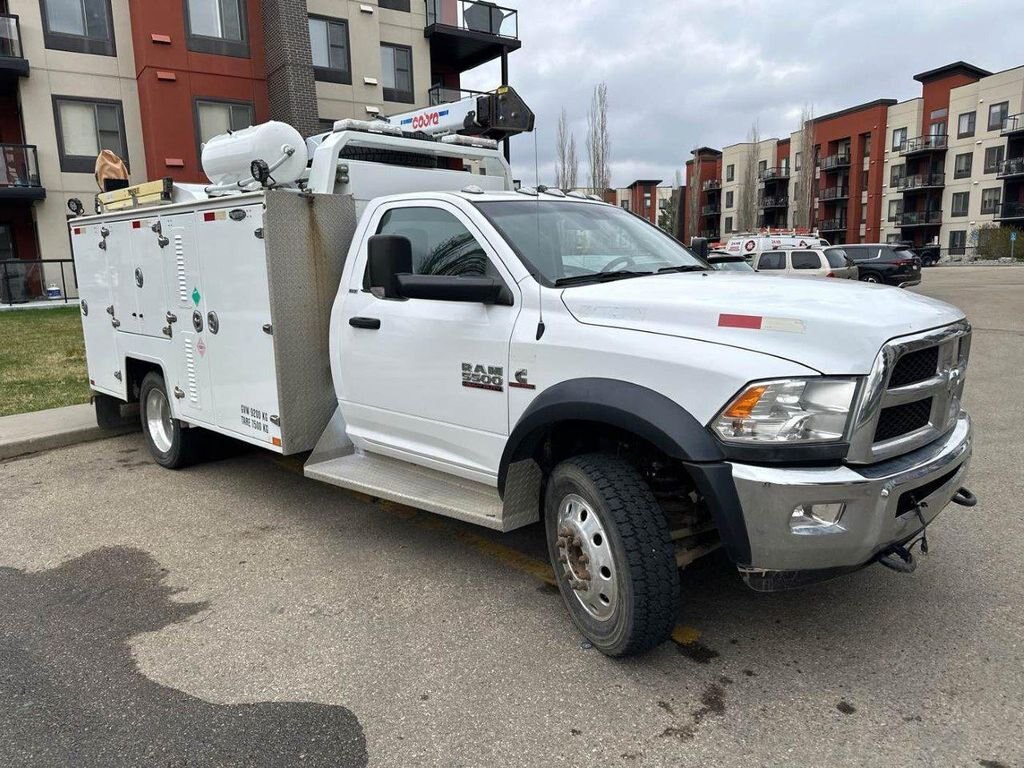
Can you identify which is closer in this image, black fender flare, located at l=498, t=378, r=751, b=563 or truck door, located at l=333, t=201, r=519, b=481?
black fender flare, located at l=498, t=378, r=751, b=563

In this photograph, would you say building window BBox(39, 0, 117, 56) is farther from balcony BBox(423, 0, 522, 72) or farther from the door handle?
the door handle

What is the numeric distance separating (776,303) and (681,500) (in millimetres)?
983

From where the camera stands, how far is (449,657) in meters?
3.43

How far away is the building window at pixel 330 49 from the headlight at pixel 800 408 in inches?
859

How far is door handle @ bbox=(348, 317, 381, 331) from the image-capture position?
4.40m

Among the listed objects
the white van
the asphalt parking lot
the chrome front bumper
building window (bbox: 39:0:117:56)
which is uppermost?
building window (bbox: 39:0:117:56)

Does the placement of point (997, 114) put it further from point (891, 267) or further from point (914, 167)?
point (891, 267)

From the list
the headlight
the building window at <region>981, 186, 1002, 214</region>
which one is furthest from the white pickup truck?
the building window at <region>981, 186, 1002, 214</region>

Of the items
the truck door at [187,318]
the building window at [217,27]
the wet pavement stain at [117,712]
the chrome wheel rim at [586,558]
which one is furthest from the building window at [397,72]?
the chrome wheel rim at [586,558]

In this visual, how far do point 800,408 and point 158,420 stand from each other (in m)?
Answer: 5.59

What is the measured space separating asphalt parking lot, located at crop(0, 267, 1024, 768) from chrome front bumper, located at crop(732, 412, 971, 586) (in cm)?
62

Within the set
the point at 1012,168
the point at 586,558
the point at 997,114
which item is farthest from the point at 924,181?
the point at 586,558

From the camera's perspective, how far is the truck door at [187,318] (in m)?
5.40

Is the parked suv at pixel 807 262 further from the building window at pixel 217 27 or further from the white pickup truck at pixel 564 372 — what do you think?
the white pickup truck at pixel 564 372
